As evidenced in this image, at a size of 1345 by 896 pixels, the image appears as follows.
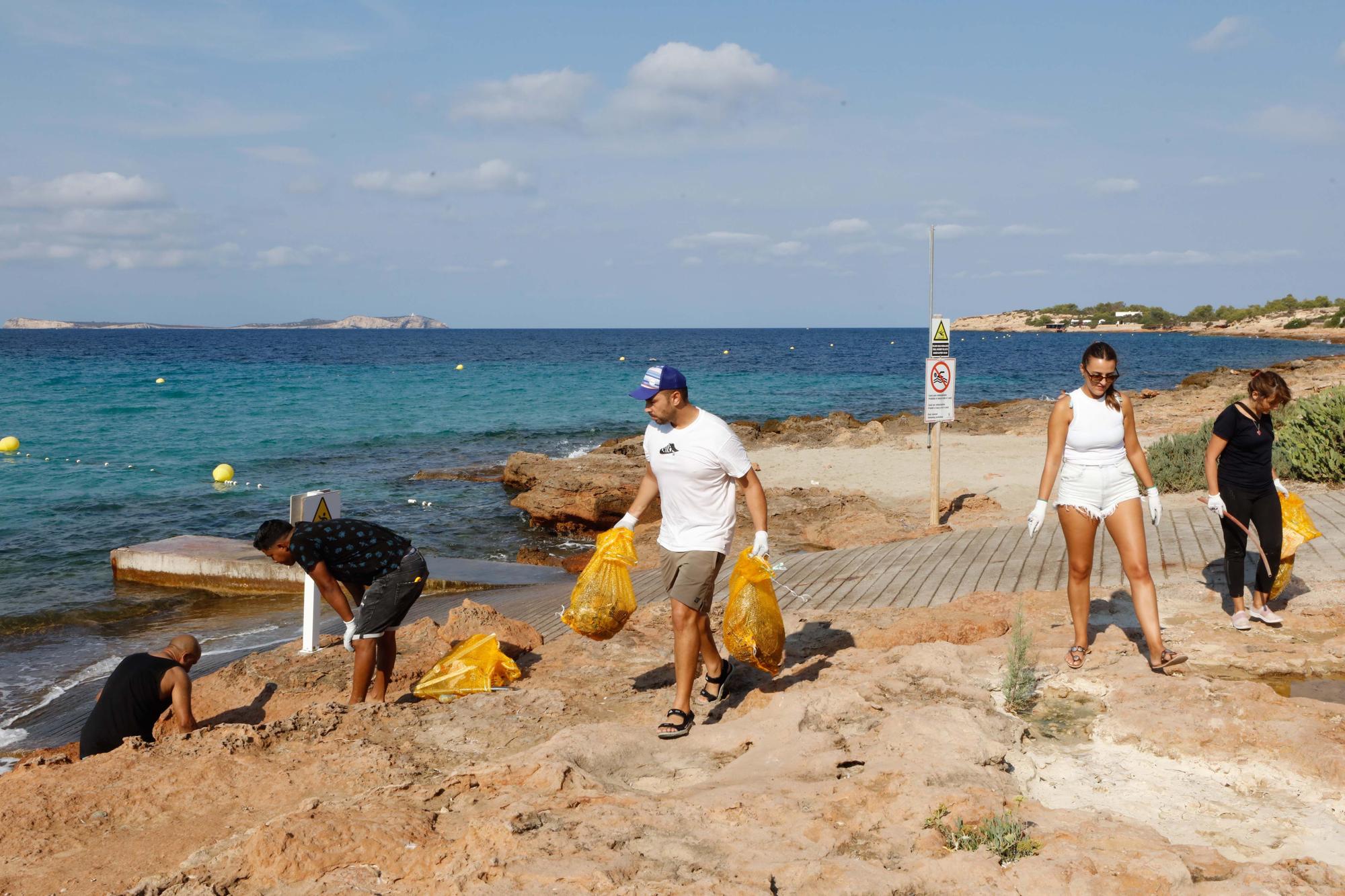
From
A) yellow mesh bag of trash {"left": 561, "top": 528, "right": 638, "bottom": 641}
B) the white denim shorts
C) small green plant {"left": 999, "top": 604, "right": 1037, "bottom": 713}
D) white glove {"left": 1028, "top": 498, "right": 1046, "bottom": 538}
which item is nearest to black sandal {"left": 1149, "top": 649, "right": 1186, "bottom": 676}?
small green plant {"left": 999, "top": 604, "right": 1037, "bottom": 713}

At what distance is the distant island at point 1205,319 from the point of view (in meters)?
97.9

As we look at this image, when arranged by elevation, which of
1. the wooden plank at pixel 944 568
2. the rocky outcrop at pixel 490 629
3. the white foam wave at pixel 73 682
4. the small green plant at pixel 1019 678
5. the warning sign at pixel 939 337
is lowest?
the white foam wave at pixel 73 682

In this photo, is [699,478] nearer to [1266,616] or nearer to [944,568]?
[1266,616]

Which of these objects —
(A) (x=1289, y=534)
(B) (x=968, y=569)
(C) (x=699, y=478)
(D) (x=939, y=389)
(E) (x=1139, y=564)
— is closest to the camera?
(C) (x=699, y=478)

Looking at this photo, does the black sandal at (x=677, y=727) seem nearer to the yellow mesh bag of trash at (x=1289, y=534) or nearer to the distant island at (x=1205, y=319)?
the yellow mesh bag of trash at (x=1289, y=534)

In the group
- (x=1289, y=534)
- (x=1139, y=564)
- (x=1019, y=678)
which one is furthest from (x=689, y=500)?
(x=1289, y=534)

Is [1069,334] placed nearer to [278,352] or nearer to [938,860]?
[278,352]

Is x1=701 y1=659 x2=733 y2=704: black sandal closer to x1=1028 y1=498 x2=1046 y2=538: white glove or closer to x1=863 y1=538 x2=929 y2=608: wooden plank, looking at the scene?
x1=1028 y1=498 x2=1046 y2=538: white glove

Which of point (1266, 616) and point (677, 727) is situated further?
point (1266, 616)

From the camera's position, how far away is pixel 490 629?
7.82 meters

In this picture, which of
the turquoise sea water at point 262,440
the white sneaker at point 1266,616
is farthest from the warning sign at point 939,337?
the turquoise sea water at point 262,440

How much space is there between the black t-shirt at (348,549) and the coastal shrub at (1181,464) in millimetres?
9752

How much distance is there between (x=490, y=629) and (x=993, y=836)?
4.95 metres

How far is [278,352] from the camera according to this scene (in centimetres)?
9656
